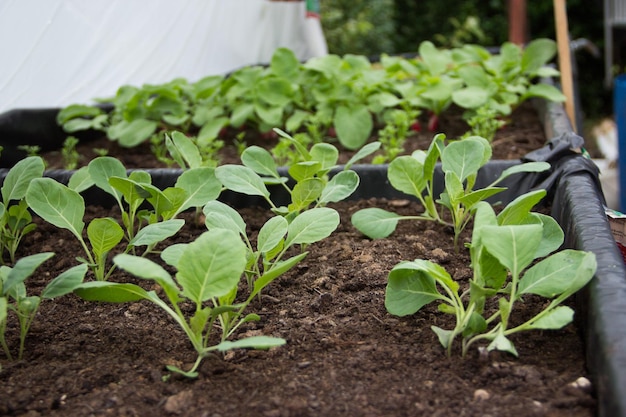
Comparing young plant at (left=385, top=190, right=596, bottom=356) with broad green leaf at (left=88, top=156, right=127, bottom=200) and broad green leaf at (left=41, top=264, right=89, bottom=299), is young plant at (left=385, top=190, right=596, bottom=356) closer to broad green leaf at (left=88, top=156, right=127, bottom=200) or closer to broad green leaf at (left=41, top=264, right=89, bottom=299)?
broad green leaf at (left=41, top=264, right=89, bottom=299)

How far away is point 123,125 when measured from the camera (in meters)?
2.54

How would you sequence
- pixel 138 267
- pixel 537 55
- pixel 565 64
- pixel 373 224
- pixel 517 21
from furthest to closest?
pixel 517 21 < pixel 565 64 < pixel 537 55 < pixel 373 224 < pixel 138 267

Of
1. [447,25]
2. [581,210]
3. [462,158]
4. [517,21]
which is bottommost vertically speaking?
[447,25]

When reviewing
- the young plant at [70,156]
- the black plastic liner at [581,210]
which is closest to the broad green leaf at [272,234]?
the black plastic liner at [581,210]

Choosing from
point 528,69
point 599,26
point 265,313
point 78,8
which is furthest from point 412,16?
point 265,313

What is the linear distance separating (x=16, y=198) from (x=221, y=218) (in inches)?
21.0

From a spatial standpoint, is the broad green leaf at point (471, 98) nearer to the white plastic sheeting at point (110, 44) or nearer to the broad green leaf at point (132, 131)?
the broad green leaf at point (132, 131)

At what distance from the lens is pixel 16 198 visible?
150 cm

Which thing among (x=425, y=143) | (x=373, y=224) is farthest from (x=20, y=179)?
(x=425, y=143)

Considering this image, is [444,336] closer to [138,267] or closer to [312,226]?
[312,226]

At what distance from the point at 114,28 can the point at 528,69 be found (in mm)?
1770

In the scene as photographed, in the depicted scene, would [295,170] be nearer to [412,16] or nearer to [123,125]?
[123,125]

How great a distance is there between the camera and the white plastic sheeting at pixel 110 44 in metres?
2.42

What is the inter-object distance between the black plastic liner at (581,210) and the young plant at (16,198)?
38 cm
